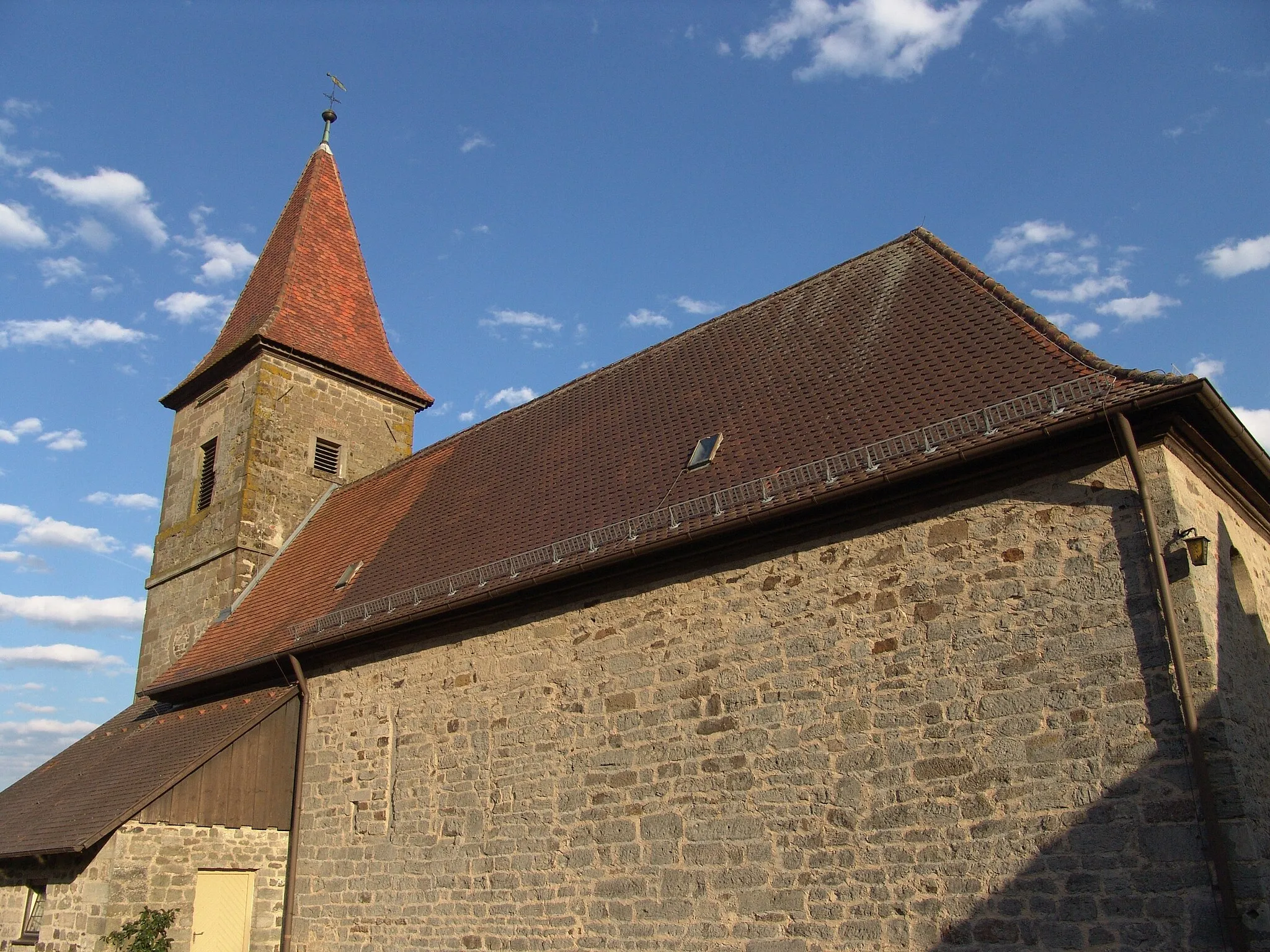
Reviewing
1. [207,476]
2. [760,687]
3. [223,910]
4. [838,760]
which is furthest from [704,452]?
[207,476]

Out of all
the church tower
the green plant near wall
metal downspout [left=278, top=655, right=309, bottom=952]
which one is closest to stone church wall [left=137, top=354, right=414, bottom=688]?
the church tower

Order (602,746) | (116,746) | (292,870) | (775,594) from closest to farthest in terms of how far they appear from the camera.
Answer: (775,594)
(602,746)
(292,870)
(116,746)

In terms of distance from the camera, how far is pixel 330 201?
19.8 m

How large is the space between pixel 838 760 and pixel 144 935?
6.84 meters

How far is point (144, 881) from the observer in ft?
32.6

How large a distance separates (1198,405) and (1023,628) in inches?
71.5

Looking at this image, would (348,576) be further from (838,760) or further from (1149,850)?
(1149,850)

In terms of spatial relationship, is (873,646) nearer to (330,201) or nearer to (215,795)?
(215,795)

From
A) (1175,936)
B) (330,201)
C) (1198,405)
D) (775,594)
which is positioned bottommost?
(1175,936)

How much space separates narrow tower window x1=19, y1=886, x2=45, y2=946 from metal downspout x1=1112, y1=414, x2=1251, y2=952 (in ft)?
35.0

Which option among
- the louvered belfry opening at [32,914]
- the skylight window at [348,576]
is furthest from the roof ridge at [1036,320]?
the louvered belfry opening at [32,914]

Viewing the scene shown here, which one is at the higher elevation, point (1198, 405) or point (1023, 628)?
point (1198, 405)

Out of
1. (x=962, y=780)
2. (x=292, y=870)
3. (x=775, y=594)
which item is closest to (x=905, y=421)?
(x=775, y=594)

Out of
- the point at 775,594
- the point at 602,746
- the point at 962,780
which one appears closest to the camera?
the point at 962,780
